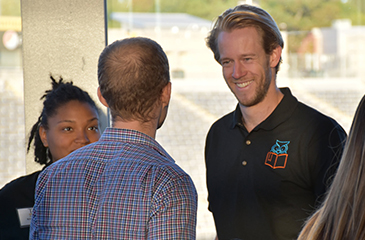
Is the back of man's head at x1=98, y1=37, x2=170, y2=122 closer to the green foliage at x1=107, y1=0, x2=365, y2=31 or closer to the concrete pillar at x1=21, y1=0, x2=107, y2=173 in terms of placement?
the concrete pillar at x1=21, y1=0, x2=107, y2=173

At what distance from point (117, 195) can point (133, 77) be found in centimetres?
32

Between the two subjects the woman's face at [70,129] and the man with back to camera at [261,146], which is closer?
the man with back to camera at [261,146]

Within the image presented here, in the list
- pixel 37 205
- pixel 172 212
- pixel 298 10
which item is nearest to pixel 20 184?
pixel 37 205

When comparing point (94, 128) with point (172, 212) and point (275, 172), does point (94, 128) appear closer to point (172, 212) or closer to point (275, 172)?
point (275, 172)

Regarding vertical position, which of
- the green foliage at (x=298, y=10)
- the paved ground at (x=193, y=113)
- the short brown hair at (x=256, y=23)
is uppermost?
the green foliage at (x=298, y=10)

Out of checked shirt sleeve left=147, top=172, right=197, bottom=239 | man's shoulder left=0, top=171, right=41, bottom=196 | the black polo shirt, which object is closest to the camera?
checked shirt sleeve left=147, top=172, right=197, bottom=239

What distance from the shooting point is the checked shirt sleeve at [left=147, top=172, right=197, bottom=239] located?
1.19 m

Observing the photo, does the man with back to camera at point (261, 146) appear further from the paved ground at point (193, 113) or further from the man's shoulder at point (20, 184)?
the paved ground at point (193, 113)

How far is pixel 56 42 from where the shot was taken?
219 centimetres

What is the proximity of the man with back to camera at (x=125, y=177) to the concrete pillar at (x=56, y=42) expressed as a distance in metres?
0.92

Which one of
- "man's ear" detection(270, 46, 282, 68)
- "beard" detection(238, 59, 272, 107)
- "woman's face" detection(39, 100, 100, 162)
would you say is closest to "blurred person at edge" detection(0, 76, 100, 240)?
"woman's face" detection(39, 100, 100, 162)

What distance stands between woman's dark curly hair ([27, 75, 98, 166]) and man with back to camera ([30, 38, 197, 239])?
72cm

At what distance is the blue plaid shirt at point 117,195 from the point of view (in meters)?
1.20

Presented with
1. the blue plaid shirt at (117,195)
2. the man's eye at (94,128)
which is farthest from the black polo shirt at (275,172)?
the blue plaid shirt at (117,195)
